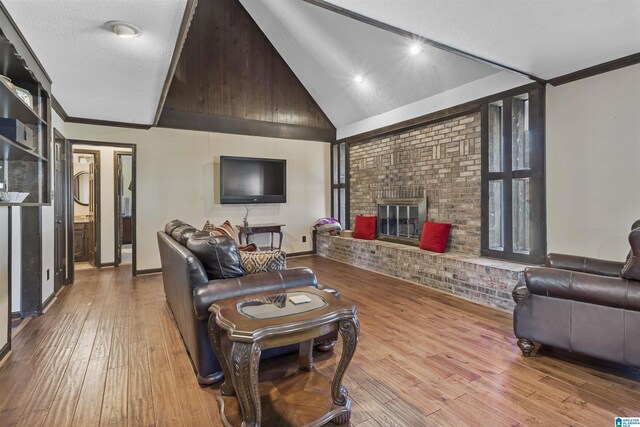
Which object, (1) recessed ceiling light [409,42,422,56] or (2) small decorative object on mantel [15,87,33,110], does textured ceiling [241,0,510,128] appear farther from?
(2) small decorative object on mantel [15,87,33,110]

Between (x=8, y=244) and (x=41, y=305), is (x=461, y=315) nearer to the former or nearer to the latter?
(x=8, y=244)

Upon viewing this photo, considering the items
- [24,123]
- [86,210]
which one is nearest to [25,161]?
[24,123]

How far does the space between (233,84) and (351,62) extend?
7.16ft

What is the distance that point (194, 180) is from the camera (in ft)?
18.4

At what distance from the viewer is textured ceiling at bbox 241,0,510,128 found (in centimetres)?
428

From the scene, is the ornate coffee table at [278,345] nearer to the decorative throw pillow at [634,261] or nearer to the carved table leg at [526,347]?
the carved table leg at [526,347]

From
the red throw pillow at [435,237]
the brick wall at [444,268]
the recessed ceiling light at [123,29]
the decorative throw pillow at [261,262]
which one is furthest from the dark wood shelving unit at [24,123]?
the red throw pillow at [435,237]

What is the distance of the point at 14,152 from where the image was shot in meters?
2.35

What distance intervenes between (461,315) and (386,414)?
188 centimetres

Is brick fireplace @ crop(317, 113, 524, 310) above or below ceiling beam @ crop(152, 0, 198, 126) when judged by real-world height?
below

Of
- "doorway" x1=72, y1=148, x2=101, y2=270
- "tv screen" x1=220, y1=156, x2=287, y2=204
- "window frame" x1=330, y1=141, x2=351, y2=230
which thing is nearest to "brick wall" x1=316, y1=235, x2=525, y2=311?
"window frame" x1=330, y1=141, x2=351, y2=230

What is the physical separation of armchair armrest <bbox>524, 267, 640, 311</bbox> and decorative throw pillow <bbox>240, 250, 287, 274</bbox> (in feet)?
6.09

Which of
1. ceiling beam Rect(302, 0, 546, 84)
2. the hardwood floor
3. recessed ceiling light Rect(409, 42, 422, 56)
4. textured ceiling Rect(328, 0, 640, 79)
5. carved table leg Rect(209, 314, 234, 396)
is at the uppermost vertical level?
recessed ceiling light Rect(409, 42, 422, 56)

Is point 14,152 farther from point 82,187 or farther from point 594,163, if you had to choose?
point 82,187
